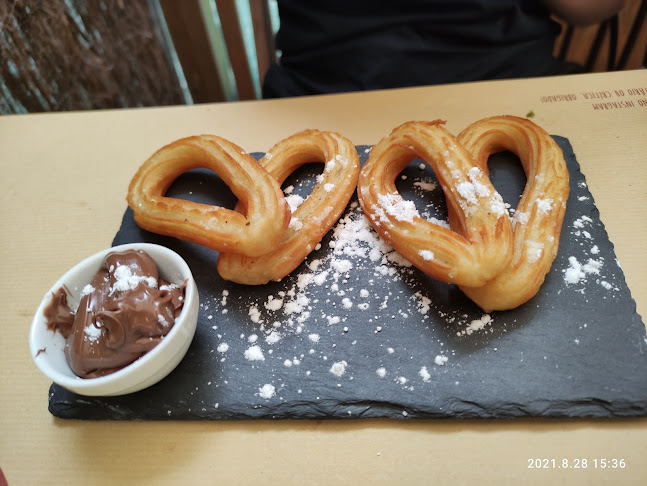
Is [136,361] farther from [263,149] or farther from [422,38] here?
[422,38]

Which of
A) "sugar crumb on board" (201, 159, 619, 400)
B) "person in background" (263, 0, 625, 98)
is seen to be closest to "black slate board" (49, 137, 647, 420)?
"sugar crumb on board" (201, 159, 619, 400)

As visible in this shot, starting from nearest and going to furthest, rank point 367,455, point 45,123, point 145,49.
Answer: point 367,455, point 45,123, point 145,49

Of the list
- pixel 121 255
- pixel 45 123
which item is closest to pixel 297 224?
pixel 121 255

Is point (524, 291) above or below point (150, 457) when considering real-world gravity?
above

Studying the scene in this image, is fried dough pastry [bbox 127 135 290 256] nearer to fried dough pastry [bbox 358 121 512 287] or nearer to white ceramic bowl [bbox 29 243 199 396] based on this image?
white ceramic bowl [bbox 29 243 199 396]

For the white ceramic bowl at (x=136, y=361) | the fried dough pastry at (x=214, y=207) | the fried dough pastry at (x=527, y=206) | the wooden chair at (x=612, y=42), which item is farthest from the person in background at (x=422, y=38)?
the white ceramic bowl at (x=136, y=361)

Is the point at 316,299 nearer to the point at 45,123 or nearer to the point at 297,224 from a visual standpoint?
the point at 297,224
